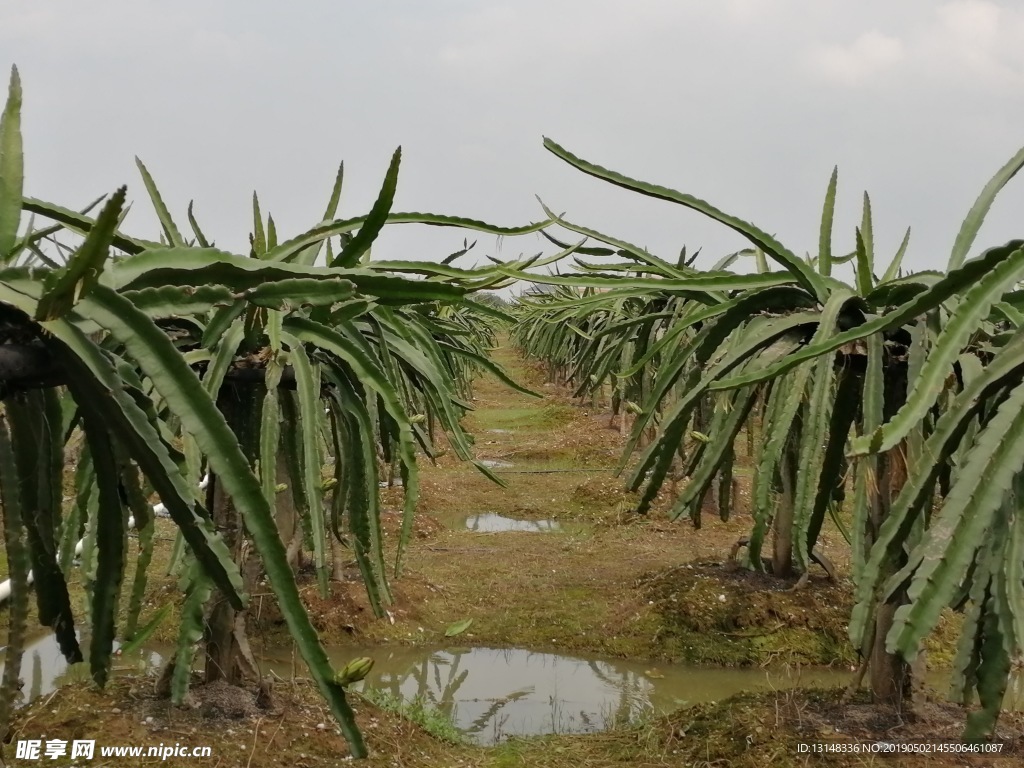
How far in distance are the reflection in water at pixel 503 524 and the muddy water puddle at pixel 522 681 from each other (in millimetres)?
2954

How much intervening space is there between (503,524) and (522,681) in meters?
3.64

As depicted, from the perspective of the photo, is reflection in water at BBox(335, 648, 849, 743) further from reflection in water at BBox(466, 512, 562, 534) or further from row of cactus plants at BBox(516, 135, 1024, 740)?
reflection in water at BBox(466, 512, 562, 534)

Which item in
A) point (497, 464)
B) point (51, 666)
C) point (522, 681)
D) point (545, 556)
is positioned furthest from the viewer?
point (497, 464)

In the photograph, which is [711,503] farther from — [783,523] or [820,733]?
[820,733]

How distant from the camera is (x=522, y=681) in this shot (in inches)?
175

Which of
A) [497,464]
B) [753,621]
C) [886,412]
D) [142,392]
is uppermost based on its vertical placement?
[142,392]

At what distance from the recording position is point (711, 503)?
8.30 meters

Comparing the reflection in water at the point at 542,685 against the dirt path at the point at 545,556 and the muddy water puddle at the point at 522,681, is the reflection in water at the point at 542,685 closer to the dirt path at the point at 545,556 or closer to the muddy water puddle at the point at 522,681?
the muddy water puddle at the point at 522,681

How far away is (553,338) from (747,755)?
44.3 ft

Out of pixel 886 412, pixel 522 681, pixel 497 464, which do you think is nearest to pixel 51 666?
pixel 522 681

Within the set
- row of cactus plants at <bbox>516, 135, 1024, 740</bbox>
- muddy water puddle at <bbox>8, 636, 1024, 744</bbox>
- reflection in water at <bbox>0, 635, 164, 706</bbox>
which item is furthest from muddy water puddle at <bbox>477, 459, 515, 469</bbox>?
row of cactus plants at <bbox>516, 135, 1024, 740</bbox>

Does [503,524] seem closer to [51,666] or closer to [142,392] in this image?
[51,666]

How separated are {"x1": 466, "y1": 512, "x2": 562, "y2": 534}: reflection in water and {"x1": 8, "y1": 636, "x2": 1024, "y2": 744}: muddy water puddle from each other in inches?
116

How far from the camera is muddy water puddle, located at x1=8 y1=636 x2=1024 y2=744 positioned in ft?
12.9
